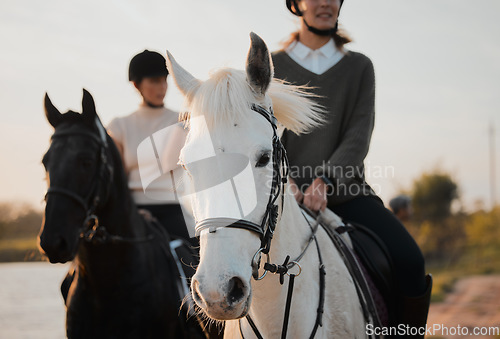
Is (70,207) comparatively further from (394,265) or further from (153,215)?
(394,265)

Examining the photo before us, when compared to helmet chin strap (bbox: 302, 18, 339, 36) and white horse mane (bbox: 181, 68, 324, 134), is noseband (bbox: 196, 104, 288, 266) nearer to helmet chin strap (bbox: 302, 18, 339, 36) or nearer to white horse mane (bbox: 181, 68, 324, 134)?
white horse mane (bbox: 181, 68, 324, 134)

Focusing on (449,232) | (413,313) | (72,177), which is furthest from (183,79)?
(449,232)

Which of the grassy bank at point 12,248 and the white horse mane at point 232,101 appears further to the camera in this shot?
the grassy bank at point 12,248

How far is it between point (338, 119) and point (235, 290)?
1.96m

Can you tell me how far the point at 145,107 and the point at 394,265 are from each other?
2816mm

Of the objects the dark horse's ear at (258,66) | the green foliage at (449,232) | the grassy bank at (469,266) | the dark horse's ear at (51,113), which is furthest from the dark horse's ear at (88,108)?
the green foliage at (449,232)

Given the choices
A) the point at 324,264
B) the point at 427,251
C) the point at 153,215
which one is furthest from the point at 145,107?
the point at 427,251

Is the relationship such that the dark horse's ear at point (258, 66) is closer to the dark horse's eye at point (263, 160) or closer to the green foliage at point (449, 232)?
the dark horse's eye at point (263, 160)

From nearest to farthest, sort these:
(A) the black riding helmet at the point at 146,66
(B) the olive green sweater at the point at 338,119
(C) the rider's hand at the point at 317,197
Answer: (C) the rider's hand at the point at 317,197 < (B) the olive green sweater at the point at 338,119 < (A) the black riding helmet at the point at 146,66

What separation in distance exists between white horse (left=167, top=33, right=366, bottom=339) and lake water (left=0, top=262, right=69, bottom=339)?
8856mm

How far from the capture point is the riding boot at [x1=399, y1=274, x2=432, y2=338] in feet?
9.82

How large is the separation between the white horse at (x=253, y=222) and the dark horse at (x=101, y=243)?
48.9 inches

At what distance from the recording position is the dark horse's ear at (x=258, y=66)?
2023mm

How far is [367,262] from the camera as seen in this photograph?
293 cm
